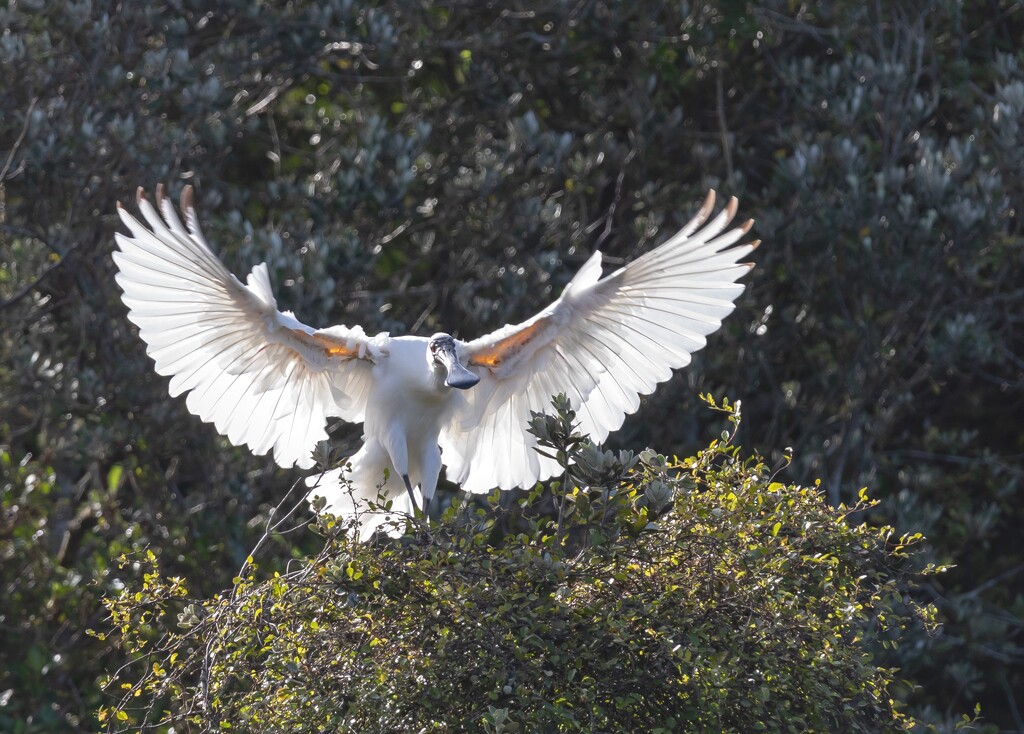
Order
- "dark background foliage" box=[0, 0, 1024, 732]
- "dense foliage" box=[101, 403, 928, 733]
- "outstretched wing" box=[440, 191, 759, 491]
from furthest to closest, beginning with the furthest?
"dark background foliage" box=[0, 0, 1024, 732]
"outstretched wing" box=[440, 191, 759, 491]
"dense foliage" box=[101, 403, 928, 733]

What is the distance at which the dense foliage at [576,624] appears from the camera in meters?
4.07

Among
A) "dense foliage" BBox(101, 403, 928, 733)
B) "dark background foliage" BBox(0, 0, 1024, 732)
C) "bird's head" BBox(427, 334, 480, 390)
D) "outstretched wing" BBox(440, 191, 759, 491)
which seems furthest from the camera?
"dark background foliage" BBox(0, 0, 1024, 732)

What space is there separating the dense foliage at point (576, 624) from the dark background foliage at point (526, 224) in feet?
12.0

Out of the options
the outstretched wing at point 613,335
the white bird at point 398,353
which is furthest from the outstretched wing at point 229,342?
the outstretched wing at point 613,335

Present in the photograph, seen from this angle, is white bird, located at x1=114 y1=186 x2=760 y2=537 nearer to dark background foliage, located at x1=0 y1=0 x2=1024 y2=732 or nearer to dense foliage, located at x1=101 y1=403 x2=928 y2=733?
dense foliage, located at x1=101 y1=403 x2=928 y2=733

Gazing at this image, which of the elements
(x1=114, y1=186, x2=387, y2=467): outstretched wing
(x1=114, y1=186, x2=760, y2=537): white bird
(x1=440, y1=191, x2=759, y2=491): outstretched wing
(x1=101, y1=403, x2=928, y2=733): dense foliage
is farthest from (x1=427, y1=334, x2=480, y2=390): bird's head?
(x1=101, y1=403, x2=928, y2=733): dense foliage

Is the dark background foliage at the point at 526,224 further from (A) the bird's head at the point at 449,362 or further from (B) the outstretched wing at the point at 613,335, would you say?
(A) the bird's head at the point at 449,362

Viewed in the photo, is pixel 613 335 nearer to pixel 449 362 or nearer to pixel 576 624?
pixel 449 362

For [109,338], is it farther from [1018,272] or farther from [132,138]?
[1018,272]

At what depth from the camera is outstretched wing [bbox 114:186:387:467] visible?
19.7 feet

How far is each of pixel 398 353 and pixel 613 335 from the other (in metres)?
0.99

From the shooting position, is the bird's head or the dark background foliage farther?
the dark background foliage

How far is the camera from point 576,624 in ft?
13.6

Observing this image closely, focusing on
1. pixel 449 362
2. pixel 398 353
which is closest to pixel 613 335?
pixel 449 362
